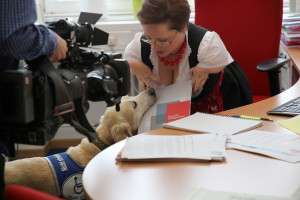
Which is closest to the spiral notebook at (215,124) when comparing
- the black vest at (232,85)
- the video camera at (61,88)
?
the video camera at (61,88)

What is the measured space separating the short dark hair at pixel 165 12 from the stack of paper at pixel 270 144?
699 millimetres

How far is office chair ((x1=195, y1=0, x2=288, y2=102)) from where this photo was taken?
2.25 metres

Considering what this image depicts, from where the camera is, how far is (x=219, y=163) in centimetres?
109

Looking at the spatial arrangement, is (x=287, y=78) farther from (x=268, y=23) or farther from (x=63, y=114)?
(x=63, y=114)

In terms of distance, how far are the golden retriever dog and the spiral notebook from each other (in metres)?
0.39

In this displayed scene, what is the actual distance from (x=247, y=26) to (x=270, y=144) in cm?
127

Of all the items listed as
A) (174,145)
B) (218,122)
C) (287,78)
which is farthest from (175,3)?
(287,78)

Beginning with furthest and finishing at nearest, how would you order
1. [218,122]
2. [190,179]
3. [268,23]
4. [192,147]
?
[268,23], [218,122], [192,147], [190,179]

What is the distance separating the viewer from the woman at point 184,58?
1773mm

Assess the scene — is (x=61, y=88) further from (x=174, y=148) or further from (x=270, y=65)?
(x=270, y=65)

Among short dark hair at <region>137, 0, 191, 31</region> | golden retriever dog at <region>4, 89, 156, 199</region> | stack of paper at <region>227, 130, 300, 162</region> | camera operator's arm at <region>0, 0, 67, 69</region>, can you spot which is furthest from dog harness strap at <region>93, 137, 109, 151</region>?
camera operator's arm at <region>0, 0, 67, 69</region>

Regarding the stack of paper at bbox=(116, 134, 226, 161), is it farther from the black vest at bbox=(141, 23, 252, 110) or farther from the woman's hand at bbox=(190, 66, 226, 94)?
the black vest at bbox=(141, 23, 252, 110)

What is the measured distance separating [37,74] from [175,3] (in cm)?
101

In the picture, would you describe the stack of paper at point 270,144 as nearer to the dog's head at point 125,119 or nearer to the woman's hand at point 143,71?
the dog's head at point 125,119
